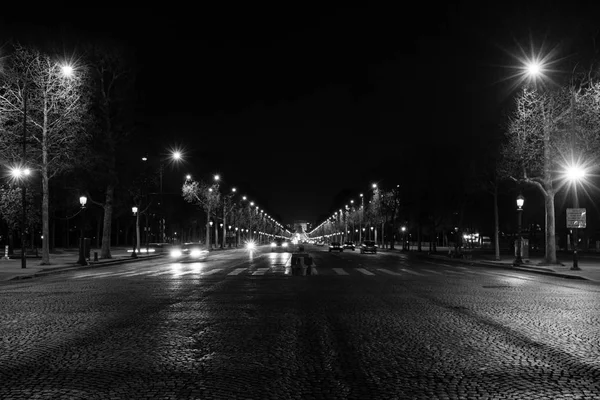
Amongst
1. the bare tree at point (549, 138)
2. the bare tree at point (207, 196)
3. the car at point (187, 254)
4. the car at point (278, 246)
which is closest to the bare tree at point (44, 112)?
the car at point (187, 254)

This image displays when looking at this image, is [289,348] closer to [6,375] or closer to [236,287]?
[6,375]

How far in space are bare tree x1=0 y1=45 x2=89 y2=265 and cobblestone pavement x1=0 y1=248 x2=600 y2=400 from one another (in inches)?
816

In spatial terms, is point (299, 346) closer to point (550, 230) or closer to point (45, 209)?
point (550, 230)

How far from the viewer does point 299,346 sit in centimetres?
985

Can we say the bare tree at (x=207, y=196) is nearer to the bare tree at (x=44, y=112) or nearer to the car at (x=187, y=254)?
the car at (x=187, y=254)

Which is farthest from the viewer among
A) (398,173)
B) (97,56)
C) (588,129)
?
(398,173)

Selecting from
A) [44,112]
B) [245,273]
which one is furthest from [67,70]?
[245,273]

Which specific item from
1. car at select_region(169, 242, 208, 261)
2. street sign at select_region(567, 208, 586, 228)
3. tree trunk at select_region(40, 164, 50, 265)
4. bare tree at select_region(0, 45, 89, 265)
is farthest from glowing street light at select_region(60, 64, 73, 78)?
street sign at select_region(567, 208, 586, 228)

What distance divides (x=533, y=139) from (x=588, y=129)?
3.25m

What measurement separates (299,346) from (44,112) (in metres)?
32.5

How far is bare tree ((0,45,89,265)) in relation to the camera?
36.1 meters

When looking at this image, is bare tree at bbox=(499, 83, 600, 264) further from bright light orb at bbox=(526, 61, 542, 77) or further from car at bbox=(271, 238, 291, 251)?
car at bbox=(271, 238, 291, 251)

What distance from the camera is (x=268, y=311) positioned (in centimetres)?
1432

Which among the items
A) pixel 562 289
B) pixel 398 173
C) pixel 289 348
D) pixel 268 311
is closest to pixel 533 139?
pixel 562 289
